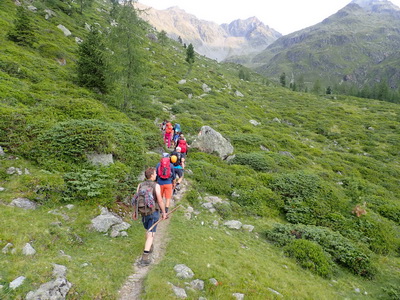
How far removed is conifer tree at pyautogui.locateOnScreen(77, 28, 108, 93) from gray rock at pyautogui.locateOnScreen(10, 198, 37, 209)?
16.5 m

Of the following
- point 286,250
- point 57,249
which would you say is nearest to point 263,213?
point 286,250

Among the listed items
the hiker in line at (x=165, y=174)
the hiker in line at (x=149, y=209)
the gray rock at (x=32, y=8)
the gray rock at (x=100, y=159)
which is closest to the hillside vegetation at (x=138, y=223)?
the gray rock at (x=100, y=159)

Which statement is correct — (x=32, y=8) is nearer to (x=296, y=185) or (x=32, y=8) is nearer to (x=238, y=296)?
(x=296, y=185)

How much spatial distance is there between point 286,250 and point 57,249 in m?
9.03

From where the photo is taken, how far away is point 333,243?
1031 cm

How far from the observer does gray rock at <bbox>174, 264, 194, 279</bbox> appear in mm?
6324

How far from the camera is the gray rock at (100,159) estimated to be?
1109 centimetres

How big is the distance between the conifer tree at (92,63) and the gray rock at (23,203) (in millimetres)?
16466

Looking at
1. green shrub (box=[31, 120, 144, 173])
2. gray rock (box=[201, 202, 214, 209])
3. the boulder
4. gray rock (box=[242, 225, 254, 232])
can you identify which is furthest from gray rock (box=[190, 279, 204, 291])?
the boulder

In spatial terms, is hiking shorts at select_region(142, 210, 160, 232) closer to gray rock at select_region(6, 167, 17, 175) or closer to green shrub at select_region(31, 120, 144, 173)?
green shrub at select_region(31, 120, 144, 173)

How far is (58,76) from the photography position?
22062mm

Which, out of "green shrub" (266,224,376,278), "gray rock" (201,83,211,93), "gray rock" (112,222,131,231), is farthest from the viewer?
"gray rock" (201,83,211,93)

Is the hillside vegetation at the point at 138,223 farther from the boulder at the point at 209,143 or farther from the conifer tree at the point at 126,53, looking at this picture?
the boulder at the point at 209,143

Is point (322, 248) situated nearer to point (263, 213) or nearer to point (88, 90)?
point (263, 213)
